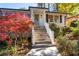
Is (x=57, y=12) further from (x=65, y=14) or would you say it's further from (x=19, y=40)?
(x=19, y=40)

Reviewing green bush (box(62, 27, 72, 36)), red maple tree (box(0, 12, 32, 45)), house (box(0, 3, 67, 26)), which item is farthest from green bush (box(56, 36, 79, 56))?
red maple tree (box(0, 12, 32, 45))

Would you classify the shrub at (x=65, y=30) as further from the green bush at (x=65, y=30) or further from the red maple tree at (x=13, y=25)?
the red maple tree at (x=13, y=25)

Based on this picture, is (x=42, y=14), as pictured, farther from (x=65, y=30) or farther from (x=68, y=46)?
(x=68, y=46)

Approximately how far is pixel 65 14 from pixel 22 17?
0.57 m

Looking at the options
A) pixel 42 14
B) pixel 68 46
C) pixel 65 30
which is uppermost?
pixel 42 14

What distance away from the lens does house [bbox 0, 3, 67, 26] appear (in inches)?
97.0

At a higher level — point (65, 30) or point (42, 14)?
point (42, 14)

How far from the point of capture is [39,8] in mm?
2480

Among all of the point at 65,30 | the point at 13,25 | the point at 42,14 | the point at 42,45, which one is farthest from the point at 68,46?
the point at 13,25

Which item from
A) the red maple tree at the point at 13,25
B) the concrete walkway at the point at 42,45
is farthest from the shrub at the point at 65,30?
the red maple tree at the point at 13,25

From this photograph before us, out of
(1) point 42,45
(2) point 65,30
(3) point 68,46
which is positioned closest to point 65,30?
(2) point 65,30

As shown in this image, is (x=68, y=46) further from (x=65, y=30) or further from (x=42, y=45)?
(x=42, y=45)

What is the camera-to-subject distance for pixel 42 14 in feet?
8.14

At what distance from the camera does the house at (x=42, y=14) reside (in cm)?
246
